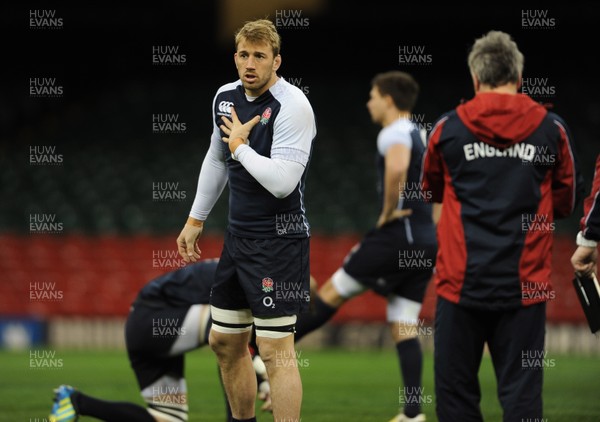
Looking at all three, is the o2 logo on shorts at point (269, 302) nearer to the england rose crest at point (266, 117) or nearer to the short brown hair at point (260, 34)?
the england rose crest at point (266, 117)

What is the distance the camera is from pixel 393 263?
8039 millimetres

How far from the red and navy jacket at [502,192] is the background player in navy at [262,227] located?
1035 mm

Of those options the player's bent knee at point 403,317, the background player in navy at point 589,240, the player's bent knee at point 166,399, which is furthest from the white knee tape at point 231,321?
the player's bent knee at point 403,317

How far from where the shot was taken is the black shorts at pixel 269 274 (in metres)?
5.50

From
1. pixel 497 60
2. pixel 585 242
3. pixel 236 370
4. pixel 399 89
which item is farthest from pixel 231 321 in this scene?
pixel 399 89

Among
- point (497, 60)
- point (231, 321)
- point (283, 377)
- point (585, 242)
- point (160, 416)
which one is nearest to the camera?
point (497, 60)

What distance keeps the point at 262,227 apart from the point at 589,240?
5.69 ft

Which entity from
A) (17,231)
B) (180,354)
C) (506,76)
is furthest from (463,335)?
(17,231)

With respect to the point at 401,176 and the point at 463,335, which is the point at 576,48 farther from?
the point at 463,335

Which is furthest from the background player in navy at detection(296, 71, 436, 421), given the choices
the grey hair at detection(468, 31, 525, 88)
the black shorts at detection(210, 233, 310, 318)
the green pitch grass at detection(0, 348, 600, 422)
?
the grey hair at detection(468, 31, 525, 88)

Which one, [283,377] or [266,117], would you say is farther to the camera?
[266,117]

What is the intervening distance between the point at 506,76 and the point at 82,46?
2395 cm

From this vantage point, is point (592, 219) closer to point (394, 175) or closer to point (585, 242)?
point (585, 242)

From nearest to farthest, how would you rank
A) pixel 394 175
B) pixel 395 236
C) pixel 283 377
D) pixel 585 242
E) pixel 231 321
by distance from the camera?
pixel 283 377, pixel 585 242, pixel 231 321, pixel 394 175, pixel 395 236
